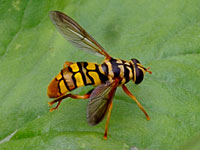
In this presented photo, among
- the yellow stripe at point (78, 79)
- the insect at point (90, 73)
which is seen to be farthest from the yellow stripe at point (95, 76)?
the yellow stripe at point (78, 79)

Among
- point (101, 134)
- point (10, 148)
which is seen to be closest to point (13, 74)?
point (10, 148)

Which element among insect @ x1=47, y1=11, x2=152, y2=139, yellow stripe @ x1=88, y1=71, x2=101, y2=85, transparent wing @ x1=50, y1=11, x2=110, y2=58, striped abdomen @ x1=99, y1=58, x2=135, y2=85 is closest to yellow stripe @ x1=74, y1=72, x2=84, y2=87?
insect @ x1=47, y1=11, x2=152, y2=139

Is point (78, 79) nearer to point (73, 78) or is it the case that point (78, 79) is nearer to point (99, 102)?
point (73, 78)

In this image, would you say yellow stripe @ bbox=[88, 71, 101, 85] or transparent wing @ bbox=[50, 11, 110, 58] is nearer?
yellow stripe @ bbox=[88, 71, 101, 85]

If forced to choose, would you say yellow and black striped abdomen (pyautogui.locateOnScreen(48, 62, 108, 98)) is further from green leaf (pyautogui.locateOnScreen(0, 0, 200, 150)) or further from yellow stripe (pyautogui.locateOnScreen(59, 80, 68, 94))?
green leaf (pyautogui.locateOnScreen(0, 0, 200, 150))

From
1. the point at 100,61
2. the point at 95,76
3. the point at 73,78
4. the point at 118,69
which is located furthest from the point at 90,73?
the point at 100,61

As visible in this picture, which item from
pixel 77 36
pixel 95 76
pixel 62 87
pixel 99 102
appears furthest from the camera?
pixel 77 36

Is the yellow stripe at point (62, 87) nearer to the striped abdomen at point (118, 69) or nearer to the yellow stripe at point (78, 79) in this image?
the yellow stripe at point (78, 79)
